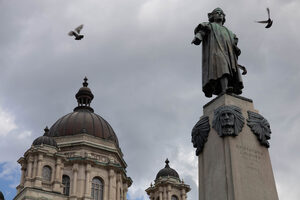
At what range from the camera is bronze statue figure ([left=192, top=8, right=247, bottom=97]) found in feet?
37.2

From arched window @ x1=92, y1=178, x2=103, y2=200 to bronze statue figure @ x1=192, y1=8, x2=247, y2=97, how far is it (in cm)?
4535

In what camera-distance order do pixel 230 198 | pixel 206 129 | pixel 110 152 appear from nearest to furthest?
pixel 230 198 < pixel 206 129 < pixel 110 152

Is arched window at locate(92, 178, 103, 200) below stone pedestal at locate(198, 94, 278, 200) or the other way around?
the other way around

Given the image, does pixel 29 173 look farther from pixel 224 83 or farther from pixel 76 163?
pixel 224 83

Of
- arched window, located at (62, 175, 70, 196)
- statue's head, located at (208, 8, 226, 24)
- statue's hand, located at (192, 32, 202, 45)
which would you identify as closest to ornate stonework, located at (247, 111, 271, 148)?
statue's hand, located at (192, 32, 202, 45)

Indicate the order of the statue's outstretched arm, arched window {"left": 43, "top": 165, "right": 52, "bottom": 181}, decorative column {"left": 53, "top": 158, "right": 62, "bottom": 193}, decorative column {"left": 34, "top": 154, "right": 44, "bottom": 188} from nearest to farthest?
the statue's outstretched arm < decorative column {"left": 34, "top": 154, "right": 44, "bottom": 188} < decorative column {"left": 53, "top": 158, "right": 62, "bottom": 193} < arched window {"left": 43, "top": 165, "right": 52, "bottom": 181}

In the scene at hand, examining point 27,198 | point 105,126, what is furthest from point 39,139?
point 105,126

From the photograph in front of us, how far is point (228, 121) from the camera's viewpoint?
33.4 ft

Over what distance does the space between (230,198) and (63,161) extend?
42.5 metres

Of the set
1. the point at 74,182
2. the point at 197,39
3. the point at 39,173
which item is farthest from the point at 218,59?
the point at 74,182

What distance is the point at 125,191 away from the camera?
60156 mm

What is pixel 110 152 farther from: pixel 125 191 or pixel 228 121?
pixel 228 121

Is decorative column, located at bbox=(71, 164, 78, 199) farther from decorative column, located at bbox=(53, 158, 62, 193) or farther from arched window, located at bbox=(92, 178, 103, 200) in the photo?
decorative column, located at bbox=(53, 158, 62, 193)

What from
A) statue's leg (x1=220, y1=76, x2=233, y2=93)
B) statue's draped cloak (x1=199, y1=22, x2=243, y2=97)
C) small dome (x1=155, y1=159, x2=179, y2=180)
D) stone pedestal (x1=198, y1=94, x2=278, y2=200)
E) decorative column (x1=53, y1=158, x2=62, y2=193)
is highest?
small dome (x1=155, y1=159, x2=179, y2=180)
